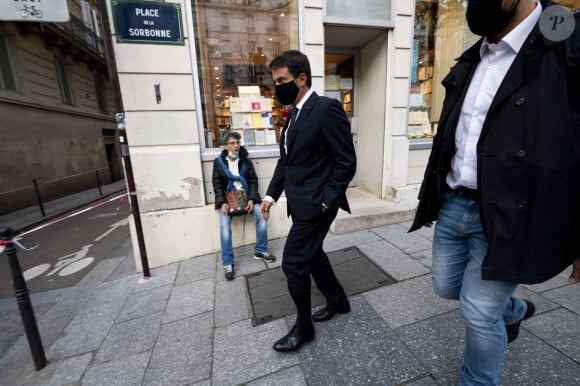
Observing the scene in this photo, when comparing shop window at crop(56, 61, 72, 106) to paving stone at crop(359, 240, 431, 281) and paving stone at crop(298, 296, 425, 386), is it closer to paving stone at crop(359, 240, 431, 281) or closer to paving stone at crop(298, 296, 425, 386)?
paving stone at crop(359, 240, 431, 281)

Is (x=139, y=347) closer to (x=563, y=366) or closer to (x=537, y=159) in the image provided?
(x=537, y=159)

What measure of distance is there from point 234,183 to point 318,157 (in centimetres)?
200

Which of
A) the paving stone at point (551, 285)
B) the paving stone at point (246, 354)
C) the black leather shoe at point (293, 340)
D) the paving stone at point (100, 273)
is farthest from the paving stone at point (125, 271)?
the paving stone at point (551, 285)

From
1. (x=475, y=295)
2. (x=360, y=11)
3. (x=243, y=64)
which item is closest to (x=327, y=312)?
(x=475, y=295)

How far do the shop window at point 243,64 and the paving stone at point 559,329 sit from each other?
147 inches

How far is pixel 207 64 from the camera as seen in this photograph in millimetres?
4188

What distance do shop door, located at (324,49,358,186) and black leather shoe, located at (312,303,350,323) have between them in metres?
4.03

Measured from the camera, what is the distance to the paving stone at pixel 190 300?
283cm

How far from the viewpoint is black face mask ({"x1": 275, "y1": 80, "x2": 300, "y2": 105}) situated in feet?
6.88

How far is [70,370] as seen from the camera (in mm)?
2238

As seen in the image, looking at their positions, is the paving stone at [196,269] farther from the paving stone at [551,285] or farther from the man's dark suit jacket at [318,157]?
the paving stone at [551,285]

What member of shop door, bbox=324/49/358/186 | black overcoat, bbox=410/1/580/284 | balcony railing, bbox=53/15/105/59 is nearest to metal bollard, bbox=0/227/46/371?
black overcoat, bbox=410/1/580/284

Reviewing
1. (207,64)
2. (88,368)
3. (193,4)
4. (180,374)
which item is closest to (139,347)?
(88,368)

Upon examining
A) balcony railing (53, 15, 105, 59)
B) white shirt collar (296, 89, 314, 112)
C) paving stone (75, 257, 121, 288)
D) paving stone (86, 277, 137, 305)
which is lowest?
paving stone (75, 257, 121, 288)
